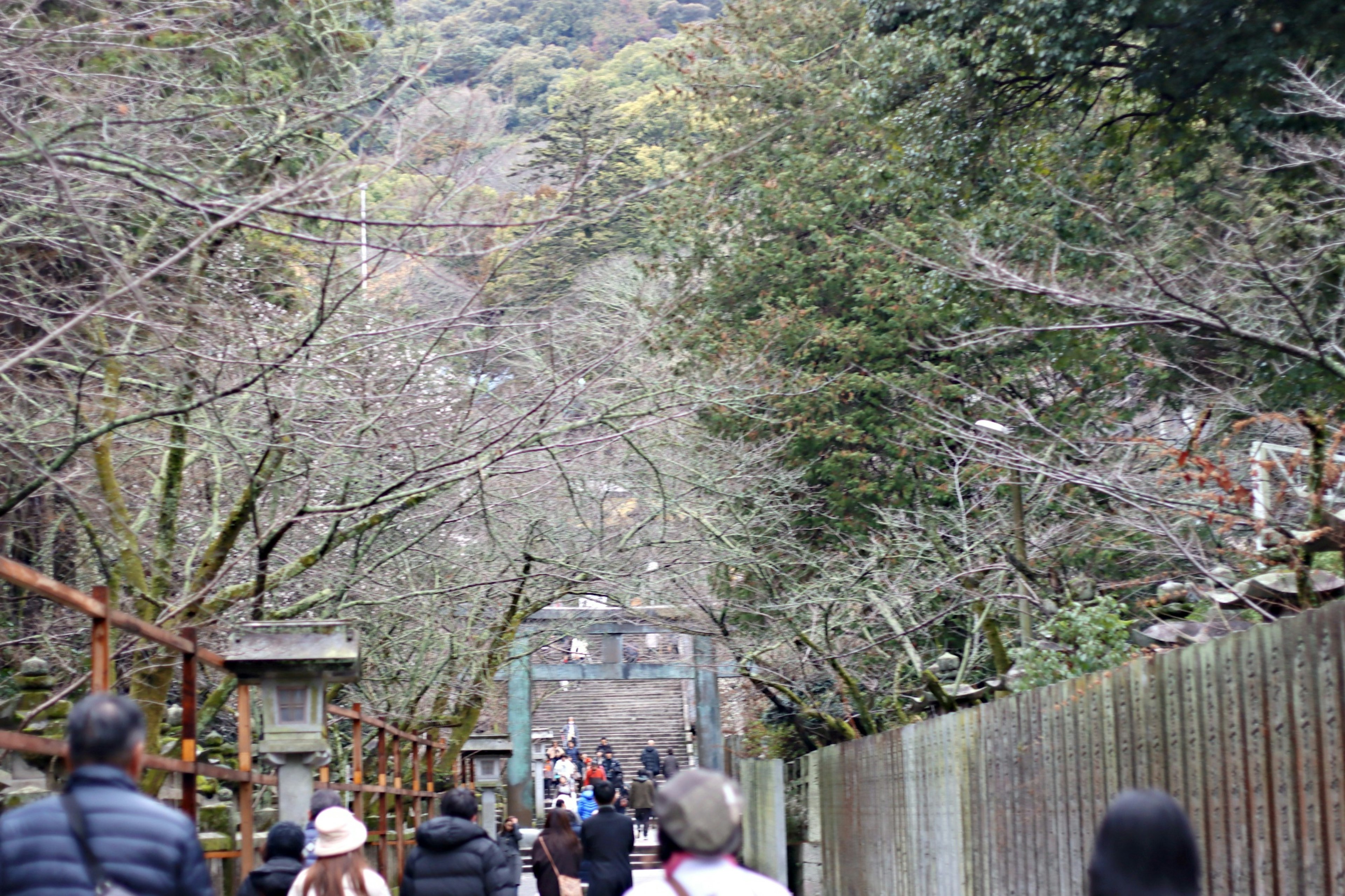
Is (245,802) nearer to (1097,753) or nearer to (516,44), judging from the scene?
(1097,753)

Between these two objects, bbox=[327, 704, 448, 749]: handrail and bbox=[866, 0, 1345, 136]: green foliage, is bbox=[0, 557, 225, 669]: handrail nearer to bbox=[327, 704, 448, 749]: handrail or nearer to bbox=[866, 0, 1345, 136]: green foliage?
bbox=[327, 704, 448, 749]: handrail

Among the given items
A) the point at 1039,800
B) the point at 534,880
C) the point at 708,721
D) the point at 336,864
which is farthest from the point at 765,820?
the point at 336,864

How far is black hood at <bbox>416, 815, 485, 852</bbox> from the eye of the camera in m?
6.77

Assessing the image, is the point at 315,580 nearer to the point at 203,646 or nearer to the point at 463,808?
the point at 203,646

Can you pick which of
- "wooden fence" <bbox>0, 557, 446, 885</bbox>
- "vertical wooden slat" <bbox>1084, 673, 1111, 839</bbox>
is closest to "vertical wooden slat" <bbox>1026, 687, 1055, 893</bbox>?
"vertical wooden slat" <bbox>1084, 673, 1111, 839</bbox>

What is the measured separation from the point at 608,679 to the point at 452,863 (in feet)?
84.1

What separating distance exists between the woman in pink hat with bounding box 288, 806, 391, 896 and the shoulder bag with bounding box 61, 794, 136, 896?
2.34 metres

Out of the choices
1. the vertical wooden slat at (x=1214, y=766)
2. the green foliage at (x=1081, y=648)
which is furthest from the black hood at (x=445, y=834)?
the green foliage at (x=1081, y=648)

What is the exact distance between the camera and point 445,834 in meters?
6.77

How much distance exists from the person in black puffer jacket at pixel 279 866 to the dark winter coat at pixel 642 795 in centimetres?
2249

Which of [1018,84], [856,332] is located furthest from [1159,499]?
[856,332]

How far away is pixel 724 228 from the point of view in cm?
2189

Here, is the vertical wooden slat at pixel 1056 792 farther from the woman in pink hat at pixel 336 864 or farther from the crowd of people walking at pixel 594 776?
the crowd of people walking at pixel 594 776

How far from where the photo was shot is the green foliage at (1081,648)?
29.9ft
